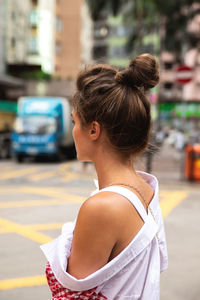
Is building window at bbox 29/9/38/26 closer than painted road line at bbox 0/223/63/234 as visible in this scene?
No

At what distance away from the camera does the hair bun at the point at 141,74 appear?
1356 mm

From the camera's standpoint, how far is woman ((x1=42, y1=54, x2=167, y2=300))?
1192 millimetres

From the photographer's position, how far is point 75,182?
36.1 ft

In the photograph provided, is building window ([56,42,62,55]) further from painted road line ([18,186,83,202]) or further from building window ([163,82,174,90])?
painted road line ([18,186,83,202])

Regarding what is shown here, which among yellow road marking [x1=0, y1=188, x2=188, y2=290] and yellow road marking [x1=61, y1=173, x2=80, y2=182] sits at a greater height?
yellow road marking [x1=0, y1=188, x2=188, y2=290]

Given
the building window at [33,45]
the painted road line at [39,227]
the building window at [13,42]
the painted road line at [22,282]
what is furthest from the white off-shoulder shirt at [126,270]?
the building window at [33,45]

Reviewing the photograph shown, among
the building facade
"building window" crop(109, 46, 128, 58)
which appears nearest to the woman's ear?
the building facade

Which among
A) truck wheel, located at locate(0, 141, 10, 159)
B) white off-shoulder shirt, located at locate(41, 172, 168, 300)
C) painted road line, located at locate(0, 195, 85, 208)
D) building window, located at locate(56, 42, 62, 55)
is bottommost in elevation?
truck wheel, located at locate(0, 141, 10, 159)

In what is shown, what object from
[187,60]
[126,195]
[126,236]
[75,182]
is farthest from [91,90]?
[187,60]

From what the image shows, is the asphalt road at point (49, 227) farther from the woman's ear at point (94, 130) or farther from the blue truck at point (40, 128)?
the blue truck at point (40, 128)

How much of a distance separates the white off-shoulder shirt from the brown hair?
0.17 m

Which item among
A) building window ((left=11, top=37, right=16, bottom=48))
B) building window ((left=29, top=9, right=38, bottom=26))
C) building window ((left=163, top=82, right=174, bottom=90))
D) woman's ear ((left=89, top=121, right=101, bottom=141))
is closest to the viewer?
woman's ear ((left=89, top=121, right=101, bottom=141))

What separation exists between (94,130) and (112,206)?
270 mm

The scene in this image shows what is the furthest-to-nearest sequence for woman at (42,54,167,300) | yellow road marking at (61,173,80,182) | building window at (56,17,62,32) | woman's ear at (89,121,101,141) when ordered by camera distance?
1. building window at (56,17,62,32)
2. yellow road marking at (61,173,80,182)
3. woman's ear at (89,121,101,141)
4. woman at (42,54,167,300)
